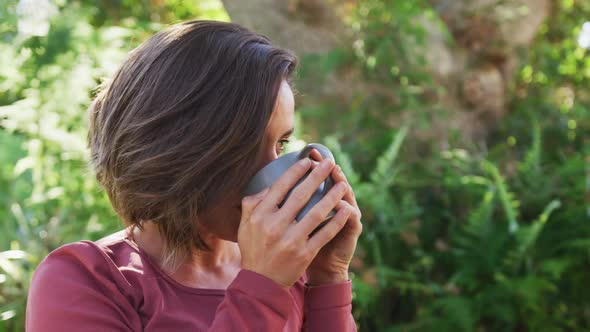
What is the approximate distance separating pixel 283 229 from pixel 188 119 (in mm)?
277

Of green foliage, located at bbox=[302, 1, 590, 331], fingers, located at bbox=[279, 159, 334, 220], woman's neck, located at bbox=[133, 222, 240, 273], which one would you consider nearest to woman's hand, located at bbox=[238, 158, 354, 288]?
fingers, located at bbox=[279, 159, 334, 220]

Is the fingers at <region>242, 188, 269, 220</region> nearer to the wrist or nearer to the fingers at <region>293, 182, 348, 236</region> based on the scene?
the fingers at <region>293, 182, 348, 236</region>

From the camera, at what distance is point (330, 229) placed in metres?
1.27

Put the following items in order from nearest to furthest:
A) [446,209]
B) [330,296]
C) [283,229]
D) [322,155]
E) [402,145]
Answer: [283,229] → [322,155] → [330,296] → [446,209] → [402,145]

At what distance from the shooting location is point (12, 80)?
3.26 metres

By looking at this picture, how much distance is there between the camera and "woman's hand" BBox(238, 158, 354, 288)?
47.9 inches

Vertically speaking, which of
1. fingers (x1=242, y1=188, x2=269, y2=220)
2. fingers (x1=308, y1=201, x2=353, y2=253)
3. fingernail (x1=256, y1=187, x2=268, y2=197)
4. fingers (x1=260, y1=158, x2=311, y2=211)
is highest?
fingers (x1=260, y1=158, x2=311, y2=211)

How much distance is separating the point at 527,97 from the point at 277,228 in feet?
14.9

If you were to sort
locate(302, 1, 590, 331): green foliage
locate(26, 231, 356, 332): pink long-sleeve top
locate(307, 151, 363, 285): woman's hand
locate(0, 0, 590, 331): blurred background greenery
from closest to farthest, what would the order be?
locate(26, 231, 356, 332): pink long-sleeve top
locate(307, 151, 363, 285): woman's hand
locate(0, 0, 590, 331): blurred background greenery
locate(302, 1, 590, 331): green foliage

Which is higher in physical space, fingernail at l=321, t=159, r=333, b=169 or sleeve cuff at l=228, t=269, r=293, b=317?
fingernail at l=321, t=159, r=333, b=169

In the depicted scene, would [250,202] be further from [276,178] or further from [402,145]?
[402,145]

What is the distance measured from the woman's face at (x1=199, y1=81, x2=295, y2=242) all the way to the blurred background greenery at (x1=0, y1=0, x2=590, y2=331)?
1123 millimetres

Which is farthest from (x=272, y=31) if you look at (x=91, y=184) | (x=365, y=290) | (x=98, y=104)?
(x=98, y=104)

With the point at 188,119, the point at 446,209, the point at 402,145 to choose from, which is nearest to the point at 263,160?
the point at 188,119
